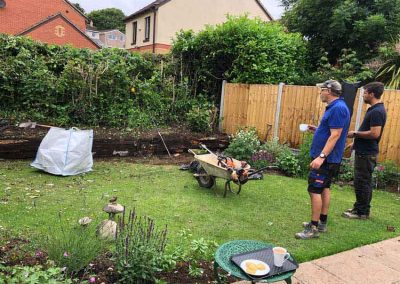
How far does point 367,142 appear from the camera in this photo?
4.74 m

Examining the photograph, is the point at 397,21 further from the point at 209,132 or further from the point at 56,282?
the point at 56,282

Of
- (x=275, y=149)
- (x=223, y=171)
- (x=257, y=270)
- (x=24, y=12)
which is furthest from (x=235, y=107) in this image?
(x=24, y=12)

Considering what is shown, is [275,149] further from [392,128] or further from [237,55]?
[237,55]

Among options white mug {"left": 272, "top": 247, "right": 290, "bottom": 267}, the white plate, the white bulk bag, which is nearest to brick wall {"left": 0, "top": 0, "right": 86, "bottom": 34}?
the white bulk bag

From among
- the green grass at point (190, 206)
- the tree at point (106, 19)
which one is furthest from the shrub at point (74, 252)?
the tree at point (106, 19)

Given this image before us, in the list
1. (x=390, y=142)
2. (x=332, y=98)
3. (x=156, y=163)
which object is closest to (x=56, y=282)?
(x=332, y=98)

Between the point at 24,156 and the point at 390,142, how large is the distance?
7628 millimetres

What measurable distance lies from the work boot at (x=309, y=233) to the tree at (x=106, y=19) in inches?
2488

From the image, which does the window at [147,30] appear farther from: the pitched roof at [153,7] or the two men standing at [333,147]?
the two men standing at [333,147]

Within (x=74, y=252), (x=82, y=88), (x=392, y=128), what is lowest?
(x=74, y=252)

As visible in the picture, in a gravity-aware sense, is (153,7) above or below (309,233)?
above

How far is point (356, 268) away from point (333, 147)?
129 cm

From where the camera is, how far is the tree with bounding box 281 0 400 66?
11.4 m

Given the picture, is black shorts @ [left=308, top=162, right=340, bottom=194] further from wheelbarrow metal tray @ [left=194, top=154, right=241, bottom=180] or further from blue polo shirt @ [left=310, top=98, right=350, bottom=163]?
wheelbarrow metal tray @ [left=194, top=154, right=241, bottom=180]
